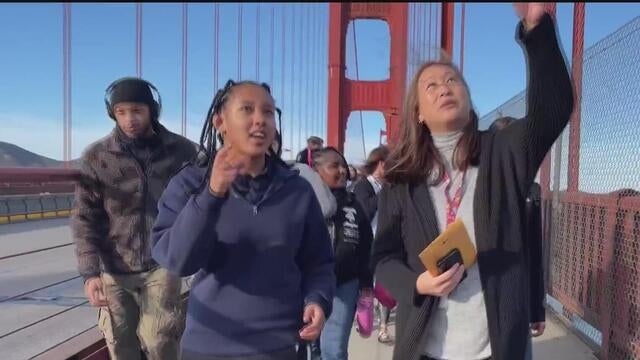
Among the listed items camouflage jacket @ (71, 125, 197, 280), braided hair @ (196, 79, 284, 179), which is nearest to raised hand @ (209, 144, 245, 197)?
braided hair @ (196, 79, 284, 179)

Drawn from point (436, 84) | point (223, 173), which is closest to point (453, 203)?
point (436, 84)

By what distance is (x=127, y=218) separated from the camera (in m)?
2.09

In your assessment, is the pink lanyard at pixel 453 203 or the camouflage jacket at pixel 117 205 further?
the camouflage jacket at pixel 117 205

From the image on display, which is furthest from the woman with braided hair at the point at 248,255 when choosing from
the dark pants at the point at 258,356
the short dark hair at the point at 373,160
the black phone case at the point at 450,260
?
the short dark hair at the point at 373,160

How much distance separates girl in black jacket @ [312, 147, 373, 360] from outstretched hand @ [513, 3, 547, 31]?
5.32 feet

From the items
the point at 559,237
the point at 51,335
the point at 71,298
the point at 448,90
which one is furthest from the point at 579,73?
the point at 71,298

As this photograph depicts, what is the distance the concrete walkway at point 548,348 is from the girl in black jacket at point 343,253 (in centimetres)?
76

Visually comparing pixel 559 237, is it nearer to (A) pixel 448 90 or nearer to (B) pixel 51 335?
(A) pixel 448 90

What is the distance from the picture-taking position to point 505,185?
4.14 feet

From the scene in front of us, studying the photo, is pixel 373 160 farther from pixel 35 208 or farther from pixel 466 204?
pixel 35 208

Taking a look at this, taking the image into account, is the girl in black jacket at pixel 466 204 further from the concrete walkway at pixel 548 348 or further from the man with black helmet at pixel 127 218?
the concrete walkway at pixel 548 348

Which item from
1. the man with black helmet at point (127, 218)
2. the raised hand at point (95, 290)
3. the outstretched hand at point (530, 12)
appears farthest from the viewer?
the man with black helmet at point (127, 218)

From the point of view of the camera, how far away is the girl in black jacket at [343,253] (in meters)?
2.63

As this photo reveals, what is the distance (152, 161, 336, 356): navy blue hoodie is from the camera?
130 cm
